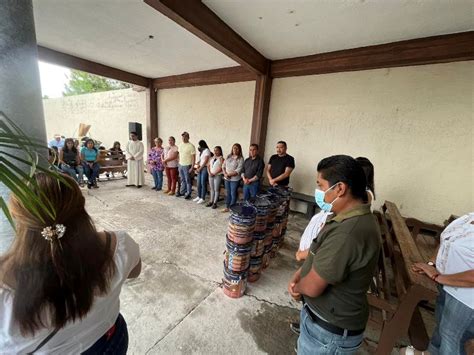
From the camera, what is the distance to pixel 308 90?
425 centimetres

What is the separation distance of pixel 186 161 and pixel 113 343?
4.22 meters

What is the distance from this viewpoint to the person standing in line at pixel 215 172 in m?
4.51

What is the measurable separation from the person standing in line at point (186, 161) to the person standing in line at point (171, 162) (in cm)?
22

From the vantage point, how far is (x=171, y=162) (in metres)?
5.22

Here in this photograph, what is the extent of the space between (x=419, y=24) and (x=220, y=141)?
4213 millimetres

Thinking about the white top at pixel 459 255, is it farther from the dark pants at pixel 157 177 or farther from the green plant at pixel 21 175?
the dark pants at pixel 157 177

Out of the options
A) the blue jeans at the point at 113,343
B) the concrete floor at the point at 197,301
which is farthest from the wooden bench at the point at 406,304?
the blue jeans at the point at 113,343

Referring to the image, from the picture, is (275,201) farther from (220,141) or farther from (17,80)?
(220,141)

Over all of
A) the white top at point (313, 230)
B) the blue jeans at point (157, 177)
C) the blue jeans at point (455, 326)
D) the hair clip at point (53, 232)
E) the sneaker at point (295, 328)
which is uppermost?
the hair clip at point (53, 232)

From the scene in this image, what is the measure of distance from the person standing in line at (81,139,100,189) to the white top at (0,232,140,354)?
5.70 m

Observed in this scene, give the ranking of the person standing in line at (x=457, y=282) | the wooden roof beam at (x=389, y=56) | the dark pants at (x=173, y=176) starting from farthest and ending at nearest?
the dark pants at (x=173, y=176), the wooden roof beam at (x=389, y=56), the person standing in line at (x=457, y=282)

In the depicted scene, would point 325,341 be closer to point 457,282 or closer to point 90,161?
point 457,282

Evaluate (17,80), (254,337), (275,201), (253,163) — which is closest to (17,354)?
(17,80)

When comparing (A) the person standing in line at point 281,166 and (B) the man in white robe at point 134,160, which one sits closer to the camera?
(A) the person standing in line at point 281,166
